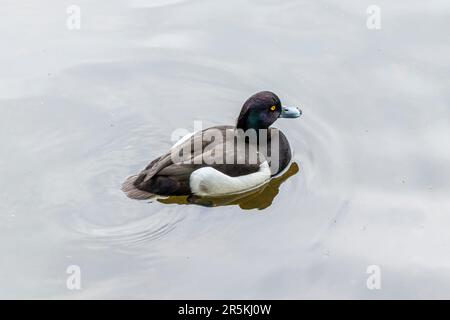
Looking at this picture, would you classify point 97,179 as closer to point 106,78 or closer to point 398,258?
point 106,78

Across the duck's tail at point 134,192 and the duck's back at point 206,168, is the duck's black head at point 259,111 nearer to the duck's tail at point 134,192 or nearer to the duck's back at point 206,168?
the duck's back at point 206,168

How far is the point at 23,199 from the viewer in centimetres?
938

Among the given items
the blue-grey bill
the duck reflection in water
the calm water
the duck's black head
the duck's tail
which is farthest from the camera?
the blue-grey bill

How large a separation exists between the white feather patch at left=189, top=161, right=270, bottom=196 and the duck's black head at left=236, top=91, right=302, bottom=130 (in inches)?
19.9

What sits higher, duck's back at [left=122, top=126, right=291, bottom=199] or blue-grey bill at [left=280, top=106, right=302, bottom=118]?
blue-grey bill at [left=280, top=106, right=302, bottom=118]

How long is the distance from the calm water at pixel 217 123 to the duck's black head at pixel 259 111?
0.64m

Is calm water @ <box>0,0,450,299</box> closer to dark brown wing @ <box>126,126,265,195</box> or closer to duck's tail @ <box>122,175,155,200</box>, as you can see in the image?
duck's tail @ <box>122,175,155,200</box>

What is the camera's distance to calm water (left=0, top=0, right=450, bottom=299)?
337 inches

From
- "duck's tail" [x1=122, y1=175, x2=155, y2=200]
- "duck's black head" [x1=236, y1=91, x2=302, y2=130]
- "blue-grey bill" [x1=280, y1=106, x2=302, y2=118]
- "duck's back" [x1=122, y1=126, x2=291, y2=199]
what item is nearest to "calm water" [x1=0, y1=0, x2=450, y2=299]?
"duck's tail" [x1=122, y1=175, x2=155, y2=200]

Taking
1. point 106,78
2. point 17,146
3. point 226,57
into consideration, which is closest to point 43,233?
point 17,146

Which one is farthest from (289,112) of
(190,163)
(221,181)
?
(190,163)

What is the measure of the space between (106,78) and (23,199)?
269 cm

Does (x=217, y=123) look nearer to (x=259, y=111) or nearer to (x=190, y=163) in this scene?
(x=259, y=111)

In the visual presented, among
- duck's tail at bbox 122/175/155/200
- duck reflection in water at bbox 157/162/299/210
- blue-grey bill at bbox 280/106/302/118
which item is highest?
blue-grey bill at bbox 280/106/302/118
